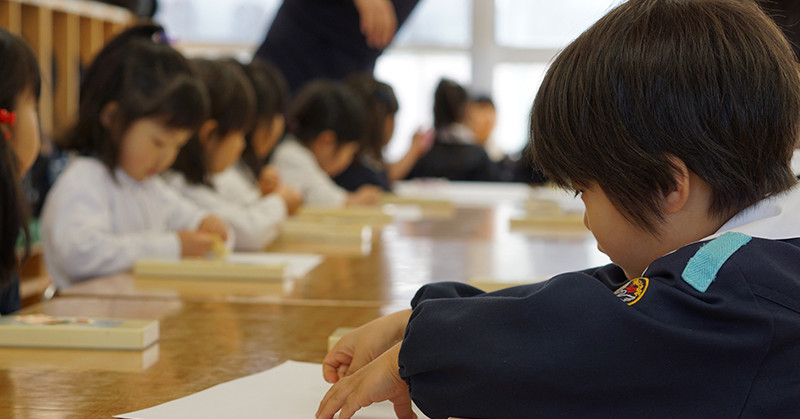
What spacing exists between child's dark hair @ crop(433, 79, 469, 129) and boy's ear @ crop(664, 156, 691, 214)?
174 inches

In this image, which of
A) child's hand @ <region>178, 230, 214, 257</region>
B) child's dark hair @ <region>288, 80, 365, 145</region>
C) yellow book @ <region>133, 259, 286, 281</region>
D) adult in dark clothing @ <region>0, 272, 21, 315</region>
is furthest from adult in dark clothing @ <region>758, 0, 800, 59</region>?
child's dark hair @ <region>288, 80, 365, 145</region>

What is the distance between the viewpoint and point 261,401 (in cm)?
64

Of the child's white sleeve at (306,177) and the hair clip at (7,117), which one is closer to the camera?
the hair clip at (7,117)

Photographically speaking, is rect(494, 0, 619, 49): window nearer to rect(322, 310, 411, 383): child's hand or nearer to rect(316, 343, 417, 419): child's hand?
rect(322, 310, 411, 383): child's hand

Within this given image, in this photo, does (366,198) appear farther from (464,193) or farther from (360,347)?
(360,347)

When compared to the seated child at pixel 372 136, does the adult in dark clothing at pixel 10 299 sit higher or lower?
higher

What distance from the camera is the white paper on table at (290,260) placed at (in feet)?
4.34

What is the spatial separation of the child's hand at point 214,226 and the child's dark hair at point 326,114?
116cm

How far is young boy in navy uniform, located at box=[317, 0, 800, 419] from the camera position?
1.64 ft

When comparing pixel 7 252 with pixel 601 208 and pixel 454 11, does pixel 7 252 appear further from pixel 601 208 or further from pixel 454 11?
pixel 454 11

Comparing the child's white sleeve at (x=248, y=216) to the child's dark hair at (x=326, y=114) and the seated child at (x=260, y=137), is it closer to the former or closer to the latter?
the seated child at (x=260, y=137)

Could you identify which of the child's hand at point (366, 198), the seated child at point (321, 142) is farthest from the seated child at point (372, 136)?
the child's hand at point (366, 198)

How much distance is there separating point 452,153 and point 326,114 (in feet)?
6.64

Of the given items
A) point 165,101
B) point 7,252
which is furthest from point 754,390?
point 165,101
